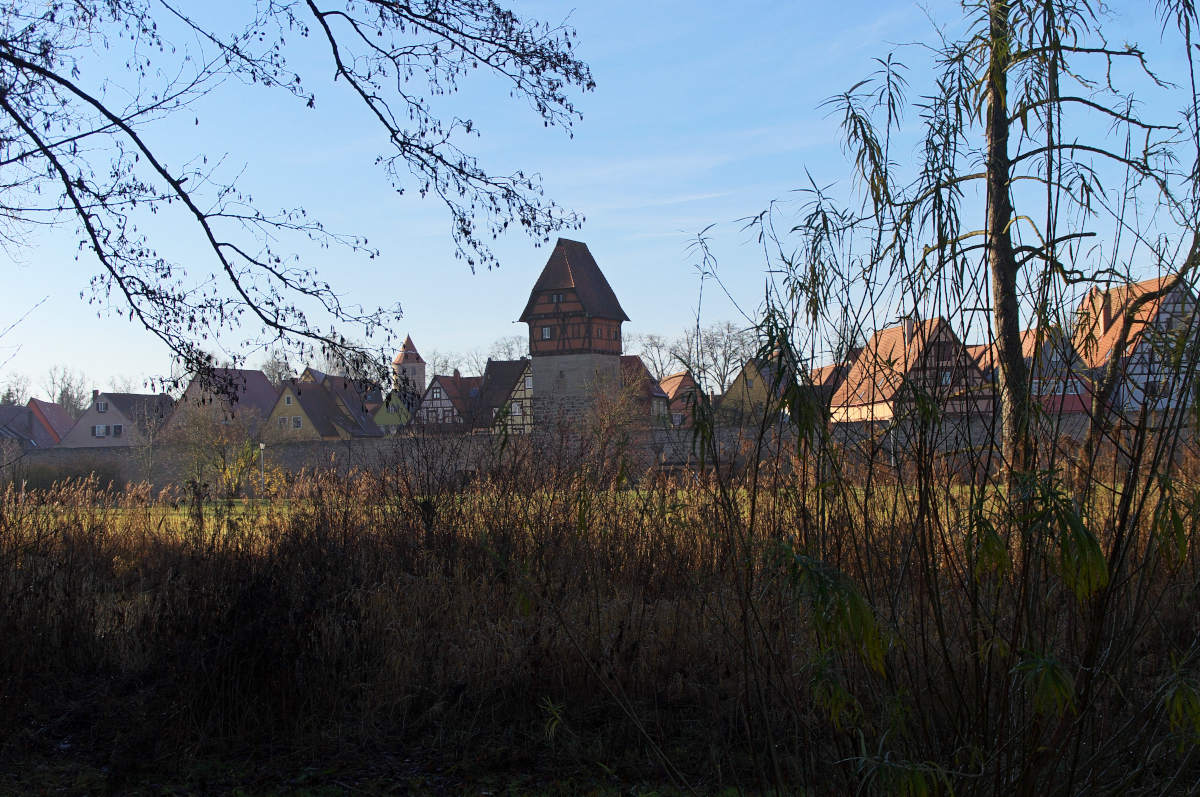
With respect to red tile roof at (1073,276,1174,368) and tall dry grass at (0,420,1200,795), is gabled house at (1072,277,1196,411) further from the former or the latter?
tall dry grass at (0,420,1200,795)

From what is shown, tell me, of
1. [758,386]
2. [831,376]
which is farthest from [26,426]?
[831,376]

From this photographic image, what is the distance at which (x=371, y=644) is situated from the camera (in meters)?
5.01

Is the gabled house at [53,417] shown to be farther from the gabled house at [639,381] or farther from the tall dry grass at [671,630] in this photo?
the tall dry grass at [671,630]

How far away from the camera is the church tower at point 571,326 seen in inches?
1565

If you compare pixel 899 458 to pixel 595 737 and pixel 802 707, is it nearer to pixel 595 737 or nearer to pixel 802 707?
pixel 802 707

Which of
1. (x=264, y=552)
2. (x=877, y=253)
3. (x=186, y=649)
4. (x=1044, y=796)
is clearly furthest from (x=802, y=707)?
(x=264, y=552)

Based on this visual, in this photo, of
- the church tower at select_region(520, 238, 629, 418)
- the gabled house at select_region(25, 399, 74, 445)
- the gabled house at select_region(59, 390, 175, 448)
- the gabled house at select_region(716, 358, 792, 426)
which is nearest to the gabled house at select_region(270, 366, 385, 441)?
the gabled house at select_region(59, 390, 175, 448)

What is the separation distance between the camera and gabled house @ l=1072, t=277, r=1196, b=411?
6.64 feet

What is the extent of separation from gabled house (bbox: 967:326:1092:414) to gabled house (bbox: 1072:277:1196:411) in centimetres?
5

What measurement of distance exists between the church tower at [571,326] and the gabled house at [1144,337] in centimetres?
3625

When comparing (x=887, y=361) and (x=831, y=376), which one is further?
(x=831, y=376)

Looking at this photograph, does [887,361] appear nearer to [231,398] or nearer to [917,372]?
[917,372]

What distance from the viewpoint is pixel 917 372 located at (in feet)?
7.54

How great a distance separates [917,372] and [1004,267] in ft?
1.13
